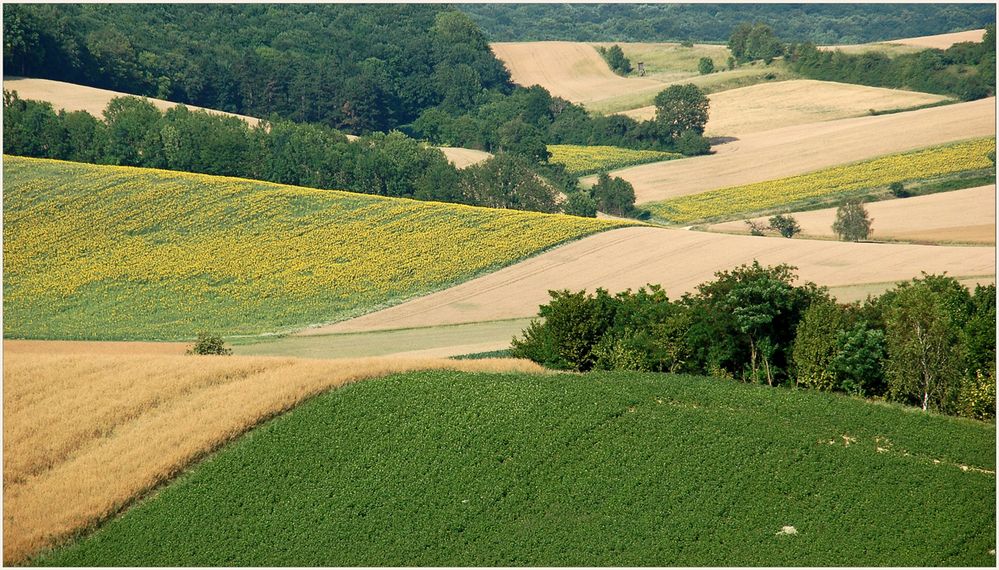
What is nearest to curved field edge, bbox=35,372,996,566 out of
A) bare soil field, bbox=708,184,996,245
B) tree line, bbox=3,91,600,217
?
bare soil field, bbox=708,184,996,245

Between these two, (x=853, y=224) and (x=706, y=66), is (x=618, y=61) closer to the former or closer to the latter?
(x=706, y=66)

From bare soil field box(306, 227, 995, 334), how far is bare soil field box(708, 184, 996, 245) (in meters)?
7.87

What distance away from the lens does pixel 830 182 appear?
366 ft

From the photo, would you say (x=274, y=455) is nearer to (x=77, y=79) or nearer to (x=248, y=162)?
(x=248, y=162)

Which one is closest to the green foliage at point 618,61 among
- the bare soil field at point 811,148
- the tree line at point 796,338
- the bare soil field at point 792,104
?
the bare soil field at point 792,104

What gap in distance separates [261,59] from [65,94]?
41.7m

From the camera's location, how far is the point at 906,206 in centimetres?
9656

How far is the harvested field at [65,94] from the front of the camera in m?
127

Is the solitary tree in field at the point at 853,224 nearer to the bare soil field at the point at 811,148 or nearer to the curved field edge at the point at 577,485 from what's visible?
the bare soil field at the point at 811,148

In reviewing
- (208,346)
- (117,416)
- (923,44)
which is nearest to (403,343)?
(208,346)

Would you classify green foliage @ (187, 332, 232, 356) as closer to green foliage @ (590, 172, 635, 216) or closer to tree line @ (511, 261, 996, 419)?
tree line @ (511, 261, 996, 419)

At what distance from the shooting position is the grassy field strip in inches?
2450

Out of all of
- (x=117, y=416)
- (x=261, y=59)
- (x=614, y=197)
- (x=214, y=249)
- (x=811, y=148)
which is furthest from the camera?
(x=261, y=59)

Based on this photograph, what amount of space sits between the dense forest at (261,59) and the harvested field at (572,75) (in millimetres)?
5554
